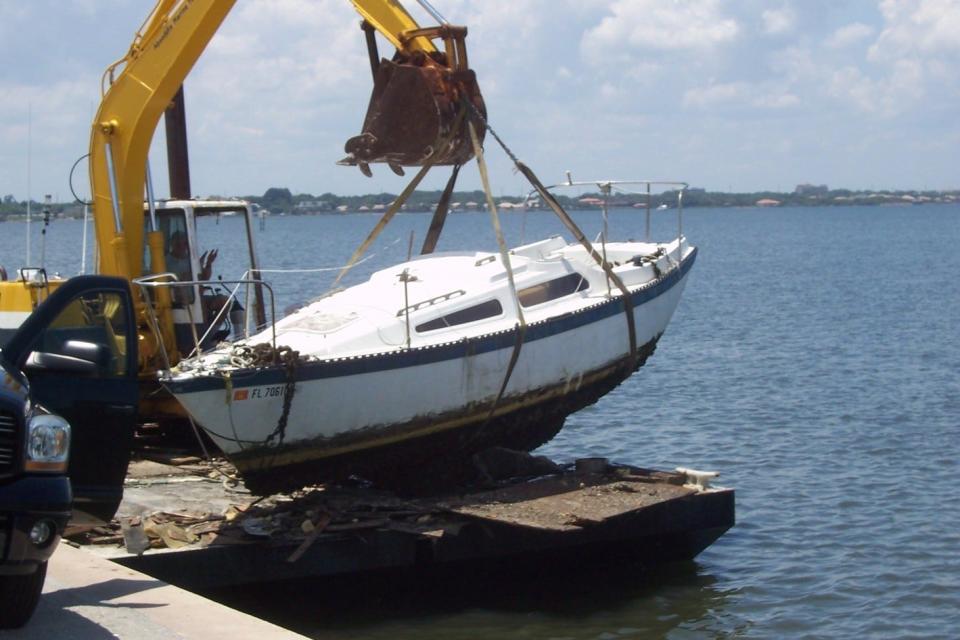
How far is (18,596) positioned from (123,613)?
30.3 inches

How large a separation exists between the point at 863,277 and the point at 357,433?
4815cm

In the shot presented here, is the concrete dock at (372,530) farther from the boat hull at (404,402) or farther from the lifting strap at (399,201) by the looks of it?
the lifting strap at (399,201)

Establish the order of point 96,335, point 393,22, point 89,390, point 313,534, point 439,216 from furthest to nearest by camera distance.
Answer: point 439,216 → point 393,22 → point 313,534 → point 96,335 → point 89,390

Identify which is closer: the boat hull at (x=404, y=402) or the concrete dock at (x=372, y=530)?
the concrete dock at (x=372, y=530)

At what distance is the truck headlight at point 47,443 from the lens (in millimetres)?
7633

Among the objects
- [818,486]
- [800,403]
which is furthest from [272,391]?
[800,403]

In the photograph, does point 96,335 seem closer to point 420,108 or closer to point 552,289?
point 420,108

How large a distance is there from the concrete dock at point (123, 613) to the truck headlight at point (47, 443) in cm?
93

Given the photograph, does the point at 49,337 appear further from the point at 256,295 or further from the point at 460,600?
the point at 256,295

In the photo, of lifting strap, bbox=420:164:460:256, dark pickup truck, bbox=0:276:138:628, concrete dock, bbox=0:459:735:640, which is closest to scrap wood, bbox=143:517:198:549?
concrete dock, bbox=0:459:735:640

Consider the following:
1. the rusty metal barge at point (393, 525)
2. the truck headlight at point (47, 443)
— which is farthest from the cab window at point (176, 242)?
the truck headlight at point (47, 443)

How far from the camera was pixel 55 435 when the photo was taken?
7.74 meters

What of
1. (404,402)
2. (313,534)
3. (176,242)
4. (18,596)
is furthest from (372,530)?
(176,242)

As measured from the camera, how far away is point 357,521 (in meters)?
12.3
